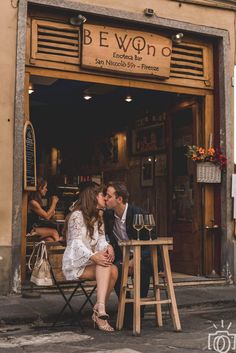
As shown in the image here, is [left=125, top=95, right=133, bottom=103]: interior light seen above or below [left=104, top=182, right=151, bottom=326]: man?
above

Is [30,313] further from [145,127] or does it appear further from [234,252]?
[145,127]

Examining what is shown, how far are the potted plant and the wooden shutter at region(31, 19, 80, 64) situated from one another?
249 centimetres

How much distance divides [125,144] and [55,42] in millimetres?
3925

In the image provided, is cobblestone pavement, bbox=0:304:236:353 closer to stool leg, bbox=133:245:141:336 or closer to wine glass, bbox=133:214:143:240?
stool leg, bbox=133:245:141:336

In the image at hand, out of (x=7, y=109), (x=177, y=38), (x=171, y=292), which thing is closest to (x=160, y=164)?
(x=177, y=38)

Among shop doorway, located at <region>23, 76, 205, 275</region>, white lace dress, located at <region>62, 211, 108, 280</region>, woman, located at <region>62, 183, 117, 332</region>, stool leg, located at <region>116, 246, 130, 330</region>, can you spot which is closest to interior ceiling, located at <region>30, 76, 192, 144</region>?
shop doorway, located at <region>23, 76, 205, 275</region>

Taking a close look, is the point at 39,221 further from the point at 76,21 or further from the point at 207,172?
the point at 76,21

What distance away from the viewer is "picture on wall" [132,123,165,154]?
11.0 meters

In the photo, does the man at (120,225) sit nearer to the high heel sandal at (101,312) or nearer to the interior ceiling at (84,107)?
the high heel sandal at (101,312)

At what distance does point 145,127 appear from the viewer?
37.5 ft

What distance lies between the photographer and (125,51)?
349 inches

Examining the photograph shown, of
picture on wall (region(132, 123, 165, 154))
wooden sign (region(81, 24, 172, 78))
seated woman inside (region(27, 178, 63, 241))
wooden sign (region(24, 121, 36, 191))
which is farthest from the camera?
picture on wall (region(132, 123, 165, 154))

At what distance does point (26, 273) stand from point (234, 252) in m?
3.44

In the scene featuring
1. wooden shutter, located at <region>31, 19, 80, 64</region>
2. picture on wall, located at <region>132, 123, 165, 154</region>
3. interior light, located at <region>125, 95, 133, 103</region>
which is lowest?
picture on wall, located at <region>132, 123, 165, 154</region>
